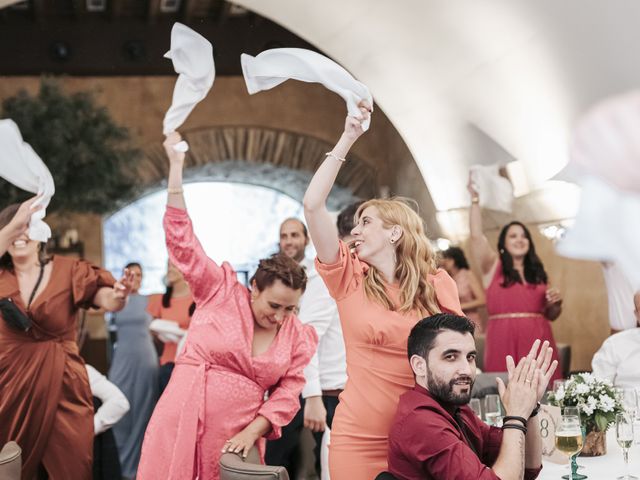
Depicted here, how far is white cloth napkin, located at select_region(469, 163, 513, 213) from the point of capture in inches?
266

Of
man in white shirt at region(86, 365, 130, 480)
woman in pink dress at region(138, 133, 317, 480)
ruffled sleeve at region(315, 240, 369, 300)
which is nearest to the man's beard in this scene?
ruffled sleeve at region(315, 240, 369, 300)

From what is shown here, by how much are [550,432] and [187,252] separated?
1168mm

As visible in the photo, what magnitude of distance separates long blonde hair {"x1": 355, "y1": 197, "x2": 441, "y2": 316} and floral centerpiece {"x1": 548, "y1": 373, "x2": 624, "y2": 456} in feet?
1.95

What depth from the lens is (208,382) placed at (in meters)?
2.87

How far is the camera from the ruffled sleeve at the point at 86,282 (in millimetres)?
3748

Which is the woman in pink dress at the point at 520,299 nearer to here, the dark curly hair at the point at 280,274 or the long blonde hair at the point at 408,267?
the dark curly hair at the point at 280,274

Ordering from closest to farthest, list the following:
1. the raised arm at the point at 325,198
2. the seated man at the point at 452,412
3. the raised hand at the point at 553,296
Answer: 1. the seated man at the point at 452,412
2. the raised arm at the point at 325,198
3. the raised hand at the point at 553,296

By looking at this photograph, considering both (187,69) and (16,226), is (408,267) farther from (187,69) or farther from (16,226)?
(16,226)

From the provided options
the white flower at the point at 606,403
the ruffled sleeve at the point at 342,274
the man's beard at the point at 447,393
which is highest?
the ruffled sleeve at the point at 342,274

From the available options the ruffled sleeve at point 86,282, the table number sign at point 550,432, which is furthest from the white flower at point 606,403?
the ruffled sleeve at point 86,282

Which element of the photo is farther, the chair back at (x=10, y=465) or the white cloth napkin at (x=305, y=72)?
the chair back at (x=10, y=465)

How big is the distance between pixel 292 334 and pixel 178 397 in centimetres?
40

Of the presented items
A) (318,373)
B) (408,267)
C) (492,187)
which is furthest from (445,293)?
(492,187)

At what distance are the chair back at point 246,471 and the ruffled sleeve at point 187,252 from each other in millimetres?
607
